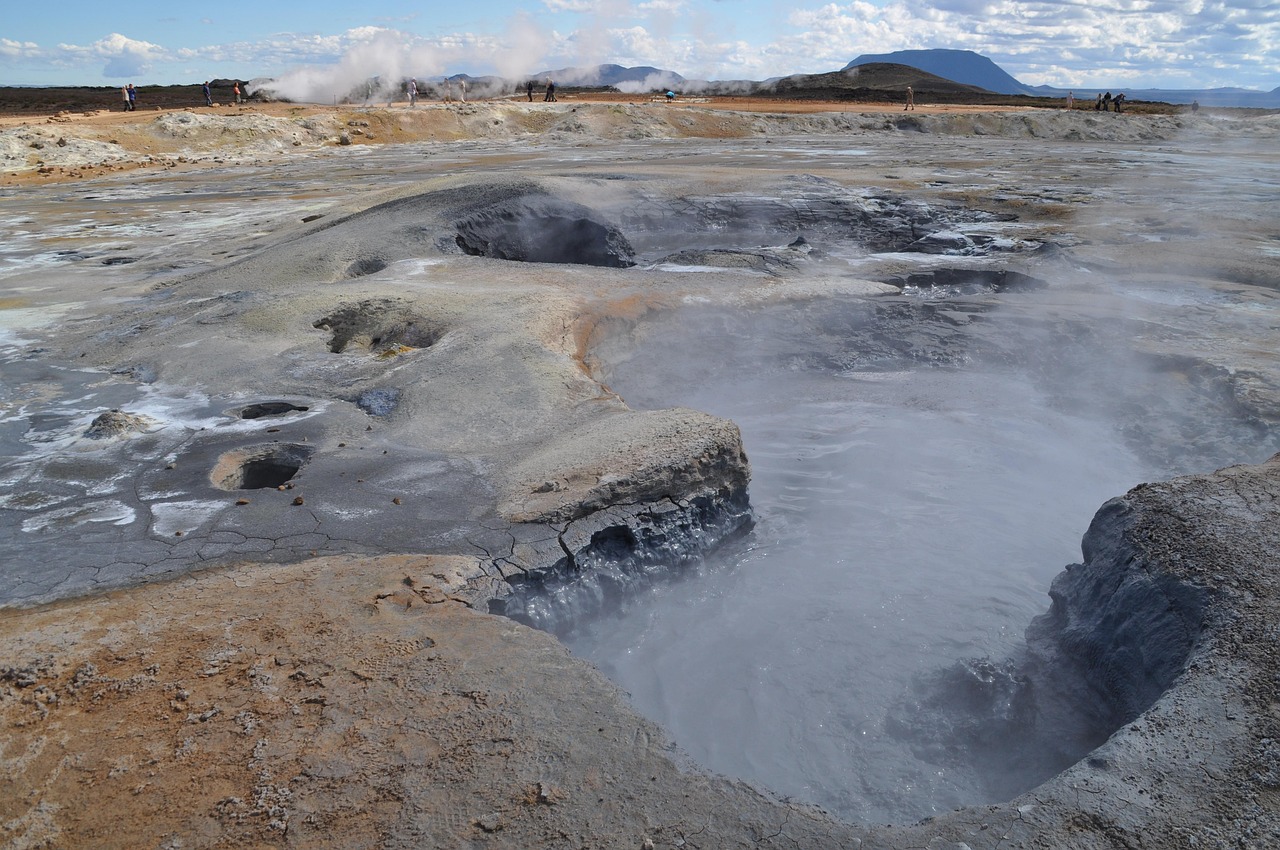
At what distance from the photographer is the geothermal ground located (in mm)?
2441

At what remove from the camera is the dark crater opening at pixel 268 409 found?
5.41 meters

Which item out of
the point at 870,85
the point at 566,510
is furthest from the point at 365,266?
the point at 870,85

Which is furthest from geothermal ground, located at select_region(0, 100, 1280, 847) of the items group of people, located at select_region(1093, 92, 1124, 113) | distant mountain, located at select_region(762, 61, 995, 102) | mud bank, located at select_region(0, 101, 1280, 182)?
distant mountain, located at select_region(762, 61, 995, 102)

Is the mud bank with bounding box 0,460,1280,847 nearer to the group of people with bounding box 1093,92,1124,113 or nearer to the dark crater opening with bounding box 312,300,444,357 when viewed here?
the dark crater opening with bounding box 312,300,444,357

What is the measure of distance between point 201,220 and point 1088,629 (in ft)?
46.6

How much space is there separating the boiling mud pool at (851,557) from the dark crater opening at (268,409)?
7.58 feet

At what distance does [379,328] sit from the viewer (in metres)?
6.92

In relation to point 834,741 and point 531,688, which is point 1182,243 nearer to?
point 834,741

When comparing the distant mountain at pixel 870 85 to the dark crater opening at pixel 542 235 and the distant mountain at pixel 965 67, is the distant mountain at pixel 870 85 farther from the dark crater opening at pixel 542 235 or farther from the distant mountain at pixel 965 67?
the distant mountain at pixel 965 67

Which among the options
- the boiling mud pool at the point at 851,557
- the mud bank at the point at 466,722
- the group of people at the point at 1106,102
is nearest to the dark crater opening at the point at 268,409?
the mud bank at the point at 466,722

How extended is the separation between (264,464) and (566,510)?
6.52ft

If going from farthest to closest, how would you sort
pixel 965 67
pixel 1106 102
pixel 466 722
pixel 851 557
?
pixel 965 67 < pixel 1106 102 < pixel 851 557 < pixel 466 722

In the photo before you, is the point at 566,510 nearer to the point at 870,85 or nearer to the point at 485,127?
the point at 485,127

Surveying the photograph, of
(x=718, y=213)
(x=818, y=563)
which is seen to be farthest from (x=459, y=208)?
(x=818, y=563)
